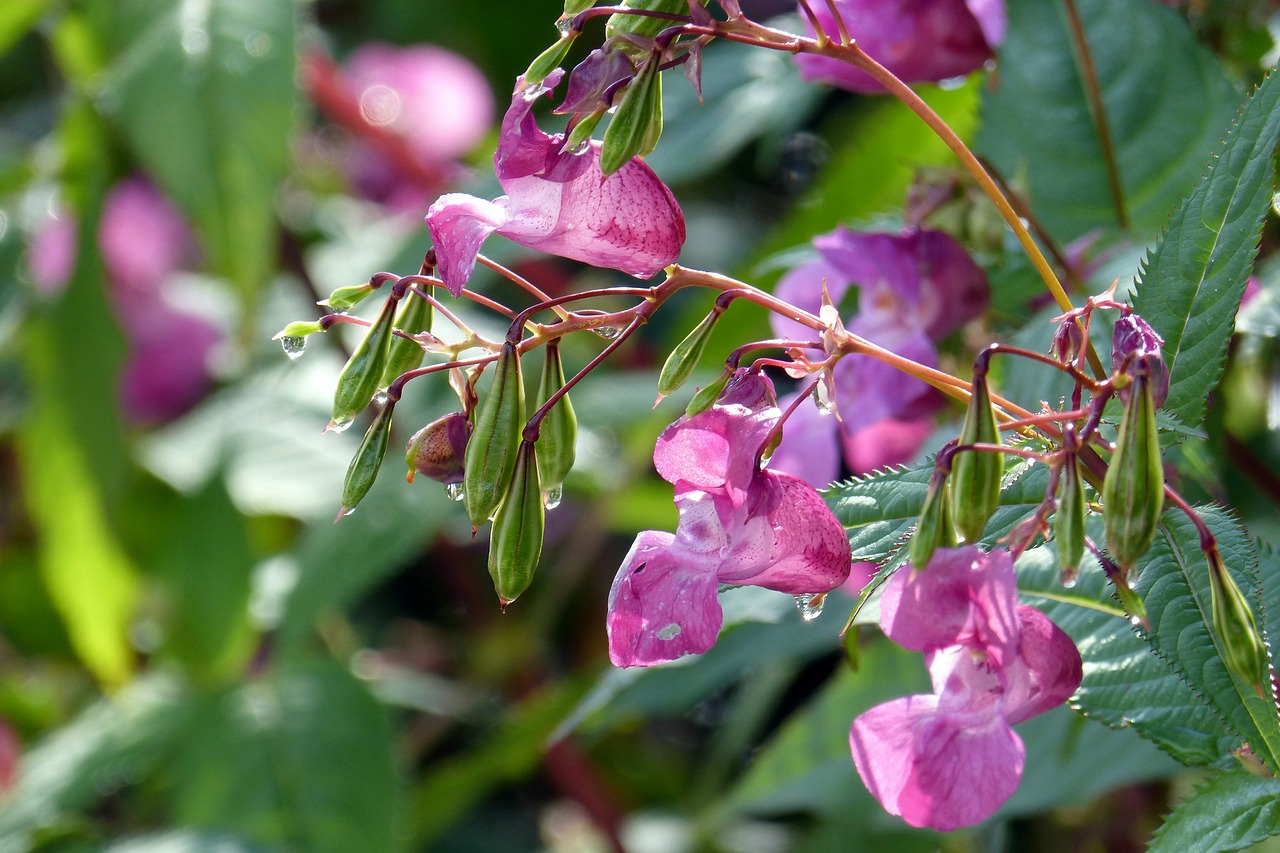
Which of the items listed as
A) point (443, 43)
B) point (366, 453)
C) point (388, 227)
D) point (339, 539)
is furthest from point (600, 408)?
point (443, 43)

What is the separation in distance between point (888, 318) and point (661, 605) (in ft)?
0.72

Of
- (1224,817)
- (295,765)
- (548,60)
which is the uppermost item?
(548,60)

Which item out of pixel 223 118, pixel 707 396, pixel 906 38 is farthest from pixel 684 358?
pixel 223 118

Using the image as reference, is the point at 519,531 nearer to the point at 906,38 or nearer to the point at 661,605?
the point at 661,605

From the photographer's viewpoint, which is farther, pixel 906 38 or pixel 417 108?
pixel 417 108

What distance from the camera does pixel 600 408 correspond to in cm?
91

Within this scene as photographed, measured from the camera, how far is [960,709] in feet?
1.16

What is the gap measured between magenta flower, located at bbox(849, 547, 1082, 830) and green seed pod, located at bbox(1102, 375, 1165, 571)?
0.15 ft

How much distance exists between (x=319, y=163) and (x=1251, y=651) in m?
1.22

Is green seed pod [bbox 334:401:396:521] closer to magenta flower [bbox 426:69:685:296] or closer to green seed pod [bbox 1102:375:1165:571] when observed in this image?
magenta flower [bbox 426:69:685:296]

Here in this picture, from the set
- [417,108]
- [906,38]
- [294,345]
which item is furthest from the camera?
[417,108]

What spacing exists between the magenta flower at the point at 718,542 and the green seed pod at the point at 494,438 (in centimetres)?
4

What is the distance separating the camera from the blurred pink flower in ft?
4.26

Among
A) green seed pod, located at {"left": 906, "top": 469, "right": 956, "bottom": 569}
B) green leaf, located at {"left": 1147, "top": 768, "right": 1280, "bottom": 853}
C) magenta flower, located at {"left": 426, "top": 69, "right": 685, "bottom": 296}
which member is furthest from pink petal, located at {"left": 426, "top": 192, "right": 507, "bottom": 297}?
green leaf, located at {"left": 1147, "top": 768, "right": 1280, "bottom": 853}
